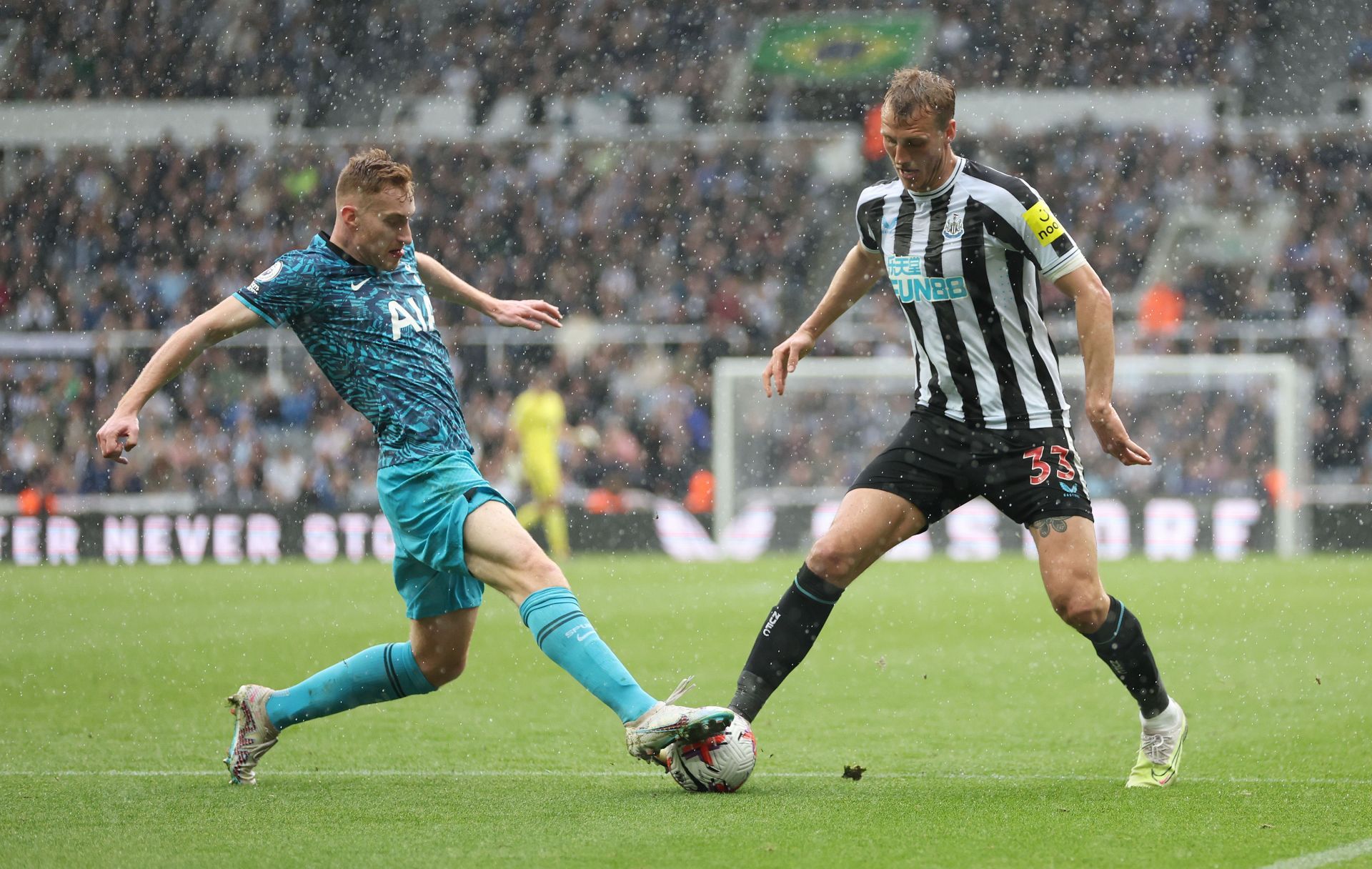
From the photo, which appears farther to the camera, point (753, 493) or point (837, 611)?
point (753, 493)

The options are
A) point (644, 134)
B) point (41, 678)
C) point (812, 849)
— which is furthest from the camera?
point (644, 134)

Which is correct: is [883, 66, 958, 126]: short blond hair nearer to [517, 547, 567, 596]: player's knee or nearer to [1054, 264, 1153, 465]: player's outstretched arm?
[1054, 264, 1153, 465]: player's outstretched arm

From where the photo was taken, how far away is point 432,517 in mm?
4734

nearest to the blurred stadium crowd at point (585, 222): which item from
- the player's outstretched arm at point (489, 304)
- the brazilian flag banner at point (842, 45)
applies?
the brazilian flag banner at point (842, 45)

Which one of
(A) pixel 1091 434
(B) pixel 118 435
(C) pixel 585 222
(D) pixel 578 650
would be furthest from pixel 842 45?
(B) pixel 118 435

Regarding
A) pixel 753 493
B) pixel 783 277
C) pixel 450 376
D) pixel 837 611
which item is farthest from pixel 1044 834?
pixel 783 277

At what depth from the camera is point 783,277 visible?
23.5 m

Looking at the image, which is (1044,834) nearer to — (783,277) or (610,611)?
(610,611)

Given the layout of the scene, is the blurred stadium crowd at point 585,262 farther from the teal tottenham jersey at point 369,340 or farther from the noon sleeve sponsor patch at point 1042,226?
the noon sleeve sponsor patch at point 1042,226

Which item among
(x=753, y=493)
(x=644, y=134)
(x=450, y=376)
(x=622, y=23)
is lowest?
(x=753, y=493)

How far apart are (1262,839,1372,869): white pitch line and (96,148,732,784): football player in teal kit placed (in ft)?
4.81

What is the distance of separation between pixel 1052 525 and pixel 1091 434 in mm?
14510

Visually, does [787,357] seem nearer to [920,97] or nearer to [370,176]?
[920,97]

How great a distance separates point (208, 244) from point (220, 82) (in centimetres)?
405
